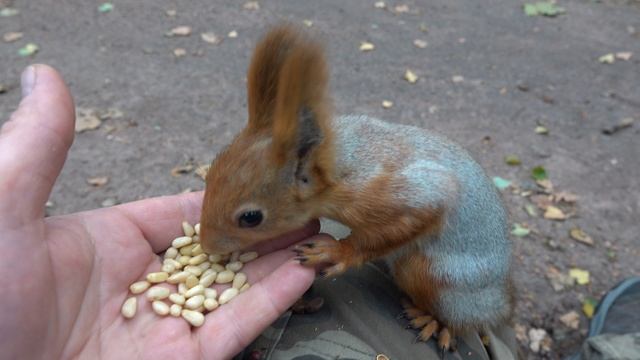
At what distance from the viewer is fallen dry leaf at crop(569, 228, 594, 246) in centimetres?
264

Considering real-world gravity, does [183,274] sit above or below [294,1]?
above

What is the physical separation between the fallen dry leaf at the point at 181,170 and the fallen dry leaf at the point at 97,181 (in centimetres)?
31

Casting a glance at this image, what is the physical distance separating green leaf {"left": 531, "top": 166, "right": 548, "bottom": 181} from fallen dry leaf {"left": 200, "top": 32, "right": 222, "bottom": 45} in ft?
7.24

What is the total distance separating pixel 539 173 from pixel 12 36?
11.0ft

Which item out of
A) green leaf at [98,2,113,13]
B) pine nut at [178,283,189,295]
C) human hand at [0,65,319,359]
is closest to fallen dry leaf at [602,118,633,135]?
human hand at [0,65,319,359]

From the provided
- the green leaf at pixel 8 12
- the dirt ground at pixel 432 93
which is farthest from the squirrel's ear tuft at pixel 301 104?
the green leaf at pixel 8 12

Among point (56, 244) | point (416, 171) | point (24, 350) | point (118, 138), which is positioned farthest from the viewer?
point (118, 138)

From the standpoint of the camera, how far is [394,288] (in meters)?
1.86

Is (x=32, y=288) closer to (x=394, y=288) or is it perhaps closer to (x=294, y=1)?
(x=394, y=288)

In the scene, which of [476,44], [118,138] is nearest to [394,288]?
[118,138]

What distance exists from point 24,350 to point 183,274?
1.42 ft

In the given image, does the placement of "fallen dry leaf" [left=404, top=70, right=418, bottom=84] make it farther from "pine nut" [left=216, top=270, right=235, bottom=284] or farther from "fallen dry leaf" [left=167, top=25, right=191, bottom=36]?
"pine nut" [left=216, top=270, right=235, bottom=284]

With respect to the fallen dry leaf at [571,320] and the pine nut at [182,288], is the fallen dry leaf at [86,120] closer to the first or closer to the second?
the pine nut at [182,288]

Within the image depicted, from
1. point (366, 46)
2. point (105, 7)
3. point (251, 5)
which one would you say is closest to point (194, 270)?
point (366, 46)
